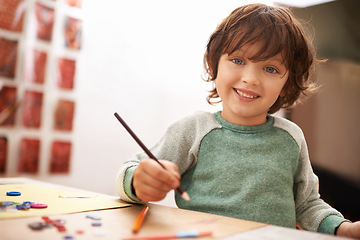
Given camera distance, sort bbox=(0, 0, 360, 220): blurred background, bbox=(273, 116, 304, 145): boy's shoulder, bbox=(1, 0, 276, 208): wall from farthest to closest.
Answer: bbox=(1, 0, 276, 208): wall < bbox=(0, 0, 360, 220): blurred background < bbox=(273, 116, 304, 145): boy's shoulder

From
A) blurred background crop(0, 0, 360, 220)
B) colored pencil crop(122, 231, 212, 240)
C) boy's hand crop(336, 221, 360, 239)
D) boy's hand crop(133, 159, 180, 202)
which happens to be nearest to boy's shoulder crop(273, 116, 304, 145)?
boy's hand crop(336, 221, 360, 239)

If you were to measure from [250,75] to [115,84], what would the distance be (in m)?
1.55

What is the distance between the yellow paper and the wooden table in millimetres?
26

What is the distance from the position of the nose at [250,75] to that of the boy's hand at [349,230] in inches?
13.7

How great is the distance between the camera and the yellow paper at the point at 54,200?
1.89ft

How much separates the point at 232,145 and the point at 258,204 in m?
0.15

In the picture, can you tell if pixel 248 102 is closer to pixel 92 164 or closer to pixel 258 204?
pixel 258 204

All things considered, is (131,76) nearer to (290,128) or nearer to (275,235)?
(290,128)

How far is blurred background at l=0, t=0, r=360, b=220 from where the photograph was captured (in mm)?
1771

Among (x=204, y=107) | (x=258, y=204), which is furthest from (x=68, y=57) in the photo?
(x=258, y=204)

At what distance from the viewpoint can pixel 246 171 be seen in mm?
812

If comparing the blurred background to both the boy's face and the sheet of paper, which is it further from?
the sheet of paper

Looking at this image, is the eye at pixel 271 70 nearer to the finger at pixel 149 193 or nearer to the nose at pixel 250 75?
the nose at pixel 250 75

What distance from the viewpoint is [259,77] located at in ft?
2.78
